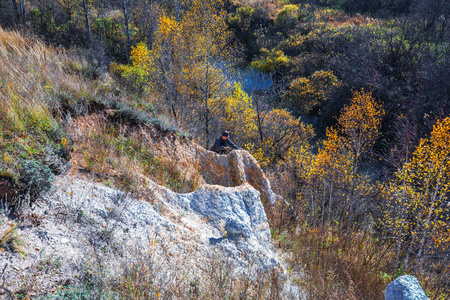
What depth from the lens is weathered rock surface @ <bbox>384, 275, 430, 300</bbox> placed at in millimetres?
2561

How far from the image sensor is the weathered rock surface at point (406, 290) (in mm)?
Answer: 2561

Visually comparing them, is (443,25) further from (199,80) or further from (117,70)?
(117,70)

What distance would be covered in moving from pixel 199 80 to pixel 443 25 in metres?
25.5

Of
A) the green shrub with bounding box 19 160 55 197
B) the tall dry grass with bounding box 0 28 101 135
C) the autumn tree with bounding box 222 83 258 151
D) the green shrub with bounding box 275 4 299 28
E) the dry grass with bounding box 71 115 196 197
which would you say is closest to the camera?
the green shrub with bounding box 19 160 55 197

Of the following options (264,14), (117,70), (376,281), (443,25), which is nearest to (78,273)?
(376,281)

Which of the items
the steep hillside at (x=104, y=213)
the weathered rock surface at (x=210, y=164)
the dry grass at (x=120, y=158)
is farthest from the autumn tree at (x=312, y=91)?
the steep hillside at (x=104, y=213)

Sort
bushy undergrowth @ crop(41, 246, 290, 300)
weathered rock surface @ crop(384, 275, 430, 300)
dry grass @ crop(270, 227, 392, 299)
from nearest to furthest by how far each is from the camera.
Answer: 1. bushy undergrowth @ crop(41, 246, 290, 300)
2. weathered rock surface @ crop(384, 275, 430, 300)
3. dry grass @ crop(270, 227, 392, 299)

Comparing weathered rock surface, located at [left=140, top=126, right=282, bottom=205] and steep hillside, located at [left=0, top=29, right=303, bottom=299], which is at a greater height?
steep hillside, located at [left=0, top=29, right=303, bottom=299]

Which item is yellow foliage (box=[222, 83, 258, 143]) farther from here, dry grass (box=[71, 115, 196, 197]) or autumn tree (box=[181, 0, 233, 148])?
dry grass (box=[71, 115, 196, 197])

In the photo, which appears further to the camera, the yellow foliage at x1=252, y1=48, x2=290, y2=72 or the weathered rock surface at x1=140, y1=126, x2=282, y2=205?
the yellow foliage at x1=252, y1=48, x2=290, y2=72

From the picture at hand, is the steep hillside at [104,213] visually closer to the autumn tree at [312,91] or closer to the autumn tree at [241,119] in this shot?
the autumn tree at [241,119]

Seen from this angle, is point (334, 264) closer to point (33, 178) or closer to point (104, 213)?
point (104, 213)

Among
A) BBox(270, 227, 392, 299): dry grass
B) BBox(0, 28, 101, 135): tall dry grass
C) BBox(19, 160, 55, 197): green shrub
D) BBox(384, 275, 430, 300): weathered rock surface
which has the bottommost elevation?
BBox(270, 227, 392, 299): dry grass

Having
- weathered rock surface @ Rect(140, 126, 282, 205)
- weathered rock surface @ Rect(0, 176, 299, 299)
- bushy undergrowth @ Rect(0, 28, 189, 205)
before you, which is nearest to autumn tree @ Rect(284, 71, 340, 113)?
weathered rock surface @ Rect(140, 126, 282, 205)
